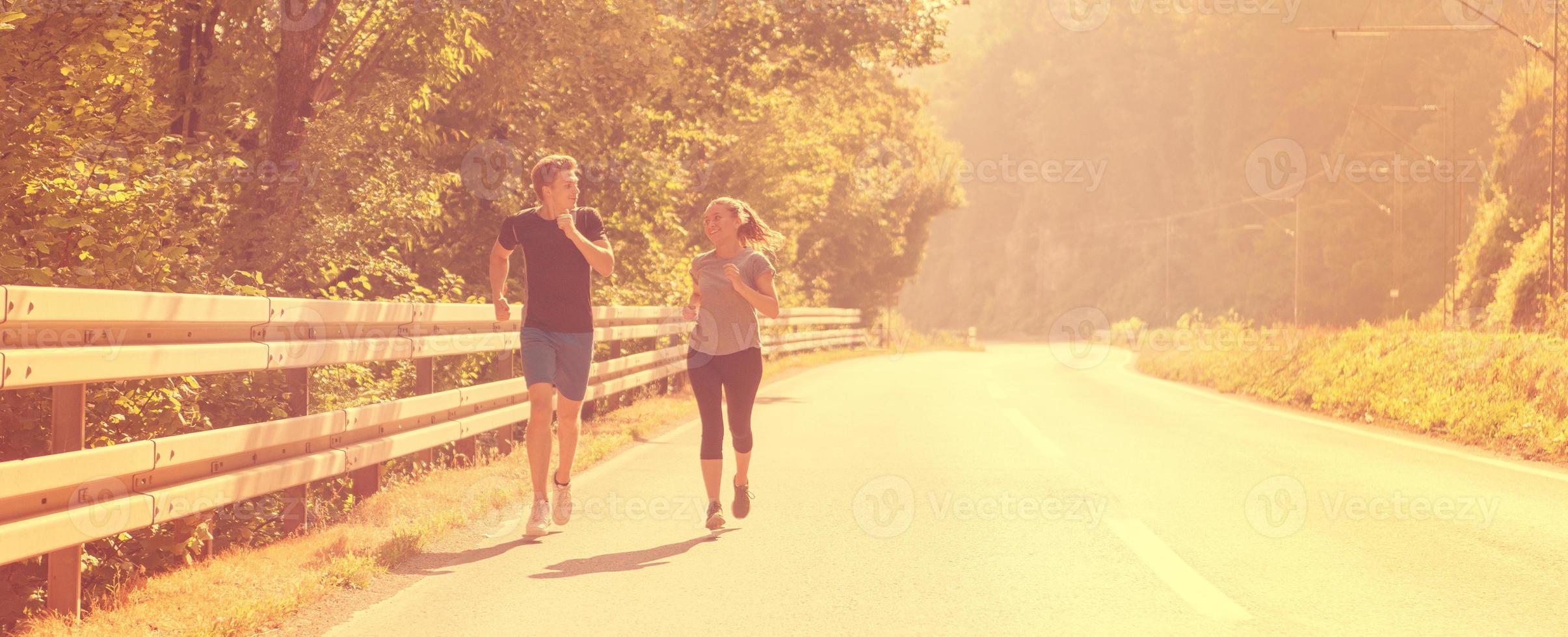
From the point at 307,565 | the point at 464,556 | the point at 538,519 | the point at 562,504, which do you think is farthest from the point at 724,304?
the point at 307,565

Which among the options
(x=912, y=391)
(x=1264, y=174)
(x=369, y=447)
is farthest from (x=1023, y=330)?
(x=369, y=447)

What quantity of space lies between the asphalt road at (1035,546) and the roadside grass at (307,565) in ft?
0.82

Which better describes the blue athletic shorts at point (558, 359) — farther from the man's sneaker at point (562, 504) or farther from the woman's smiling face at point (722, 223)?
the woman's smiling face at point (722, 223)

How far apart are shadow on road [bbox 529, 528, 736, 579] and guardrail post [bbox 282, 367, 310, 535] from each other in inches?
53.5

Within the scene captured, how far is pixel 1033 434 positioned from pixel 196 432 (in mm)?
8638

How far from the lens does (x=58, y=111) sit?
25.5 ft

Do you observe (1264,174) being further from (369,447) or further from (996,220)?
(369,447)

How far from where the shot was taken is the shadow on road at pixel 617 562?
6559 mm

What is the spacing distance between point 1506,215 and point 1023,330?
236 ft

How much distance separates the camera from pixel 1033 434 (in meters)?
13.1
